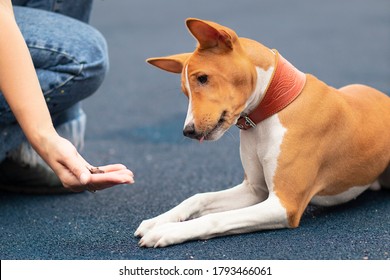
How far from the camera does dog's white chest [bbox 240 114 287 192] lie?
7.41 feet

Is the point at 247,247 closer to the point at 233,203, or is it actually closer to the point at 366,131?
the point at 233,203

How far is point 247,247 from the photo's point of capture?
82.9 inches

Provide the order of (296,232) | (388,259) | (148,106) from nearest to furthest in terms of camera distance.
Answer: (388,259), (296,232), (148,106)

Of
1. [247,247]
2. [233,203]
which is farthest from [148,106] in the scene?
[247,247]

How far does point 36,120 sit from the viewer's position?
2.04m

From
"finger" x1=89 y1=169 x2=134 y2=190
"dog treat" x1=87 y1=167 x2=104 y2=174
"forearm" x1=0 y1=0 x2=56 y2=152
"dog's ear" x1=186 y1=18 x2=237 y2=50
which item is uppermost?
"dog's ear" x1=186 y1=18 x2=237 y2=50

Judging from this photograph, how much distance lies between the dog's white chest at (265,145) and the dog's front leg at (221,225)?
0.09 m

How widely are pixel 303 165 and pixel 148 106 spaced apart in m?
2.50

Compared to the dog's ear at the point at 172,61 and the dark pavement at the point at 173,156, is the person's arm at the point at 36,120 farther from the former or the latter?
the dog's ear at the point at 172,61

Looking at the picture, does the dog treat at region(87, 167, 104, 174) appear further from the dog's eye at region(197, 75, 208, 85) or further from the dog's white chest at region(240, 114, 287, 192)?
the dog's white chest at region(240, 114, 287, 192)

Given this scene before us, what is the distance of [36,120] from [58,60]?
76cm

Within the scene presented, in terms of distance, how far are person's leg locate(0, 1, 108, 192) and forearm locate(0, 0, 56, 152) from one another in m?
0.57

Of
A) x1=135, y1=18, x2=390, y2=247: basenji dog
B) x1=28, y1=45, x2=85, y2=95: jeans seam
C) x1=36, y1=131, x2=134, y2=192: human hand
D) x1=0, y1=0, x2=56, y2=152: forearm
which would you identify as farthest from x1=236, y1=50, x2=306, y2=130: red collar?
x1=28, y1=45, x2=85, y2=95: jeans seam

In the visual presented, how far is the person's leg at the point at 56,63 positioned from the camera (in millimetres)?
2734
